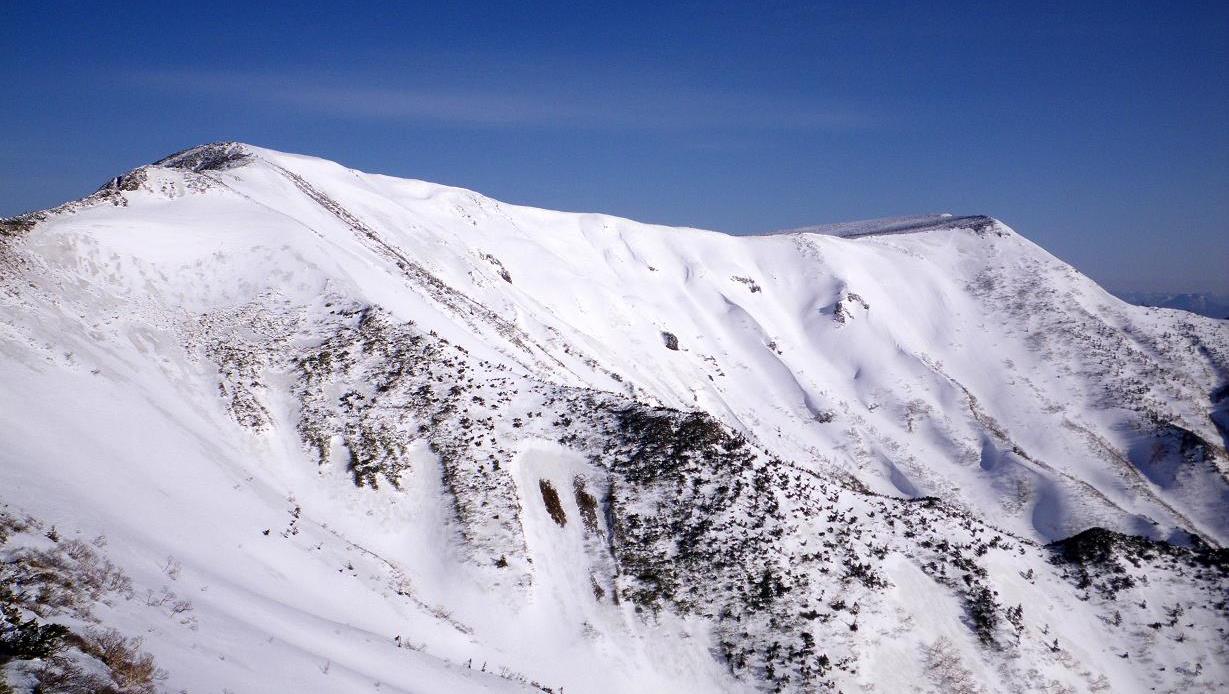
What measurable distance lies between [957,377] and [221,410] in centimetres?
8457

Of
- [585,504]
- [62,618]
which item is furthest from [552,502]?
[62,618]

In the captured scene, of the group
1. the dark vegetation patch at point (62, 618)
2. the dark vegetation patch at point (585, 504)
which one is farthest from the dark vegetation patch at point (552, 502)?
the dark vegetation patch at point (62, 618)

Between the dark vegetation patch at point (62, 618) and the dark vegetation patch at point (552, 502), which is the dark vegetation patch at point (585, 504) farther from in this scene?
the dark vegetation patch at point (62, 618)

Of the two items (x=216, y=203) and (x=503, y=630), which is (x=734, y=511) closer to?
(x=503, y=630)

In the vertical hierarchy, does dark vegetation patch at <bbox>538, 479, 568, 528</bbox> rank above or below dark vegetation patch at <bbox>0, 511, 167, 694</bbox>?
above

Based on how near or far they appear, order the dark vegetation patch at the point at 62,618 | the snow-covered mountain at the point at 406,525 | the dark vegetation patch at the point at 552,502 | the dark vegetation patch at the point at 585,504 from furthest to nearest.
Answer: the dark vegetation patch at the point at 552,502 < the dark vegetation patch at the point at 585,504 < the snow-covered mountain at the point at 406,525 < the dark vegetation patch at the point at 62,618

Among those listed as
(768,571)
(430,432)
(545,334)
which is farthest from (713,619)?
(545,334)

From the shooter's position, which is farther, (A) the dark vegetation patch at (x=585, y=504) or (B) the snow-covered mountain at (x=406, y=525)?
(A) the dark vegetation patch at (x=585, y=504)

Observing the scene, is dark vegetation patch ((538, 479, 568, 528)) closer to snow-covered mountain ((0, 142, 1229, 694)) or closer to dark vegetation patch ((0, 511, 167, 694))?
snow-covered mountain ((0, 142, 1229, 694))

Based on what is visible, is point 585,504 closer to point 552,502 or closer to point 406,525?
point 552,502

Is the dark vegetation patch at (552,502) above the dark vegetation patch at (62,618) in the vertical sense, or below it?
above

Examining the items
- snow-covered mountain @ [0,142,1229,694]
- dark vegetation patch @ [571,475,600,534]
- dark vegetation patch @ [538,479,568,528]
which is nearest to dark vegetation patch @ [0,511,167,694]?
snow-covered mountain @ [0,142,1229,694]

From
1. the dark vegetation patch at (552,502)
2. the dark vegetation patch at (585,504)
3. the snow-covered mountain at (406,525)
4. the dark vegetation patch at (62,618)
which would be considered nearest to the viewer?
the dark vegetation patch at (62,618)

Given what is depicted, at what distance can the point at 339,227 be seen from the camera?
48.3 m
